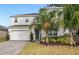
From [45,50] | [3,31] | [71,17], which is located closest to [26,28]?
[3,31]

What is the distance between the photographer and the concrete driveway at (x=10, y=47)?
22.6ft

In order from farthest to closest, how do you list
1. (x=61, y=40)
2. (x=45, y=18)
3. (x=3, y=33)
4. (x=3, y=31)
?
1. (x=45, y=18)
2. (x=61, y=40)
3. (x=3, y=33)
4. (x=3, y=31)

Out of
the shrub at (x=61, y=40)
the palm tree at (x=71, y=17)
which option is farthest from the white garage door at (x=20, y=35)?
the palm tree at (x=71, y=17)

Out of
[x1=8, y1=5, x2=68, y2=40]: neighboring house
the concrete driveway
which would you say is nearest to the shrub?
[x1=8, y1=5, x2=68, y2=40]: neighboring house

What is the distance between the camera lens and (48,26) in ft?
24.5

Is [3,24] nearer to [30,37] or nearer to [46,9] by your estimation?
[30,37]

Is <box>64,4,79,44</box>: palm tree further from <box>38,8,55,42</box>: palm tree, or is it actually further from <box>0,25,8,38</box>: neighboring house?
<box>0,25,8,38</box>: neighboring house

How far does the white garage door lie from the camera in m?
6.94

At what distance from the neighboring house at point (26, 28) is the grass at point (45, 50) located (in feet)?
0.92

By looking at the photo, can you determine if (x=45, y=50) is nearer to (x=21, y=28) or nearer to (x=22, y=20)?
(x=21, y=28)

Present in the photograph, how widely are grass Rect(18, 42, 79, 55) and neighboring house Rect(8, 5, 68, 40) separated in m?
0.28

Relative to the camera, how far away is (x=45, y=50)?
6.95 metres

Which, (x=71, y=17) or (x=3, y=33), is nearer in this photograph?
(x=3, y=33)

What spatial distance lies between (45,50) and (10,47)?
1130mm
